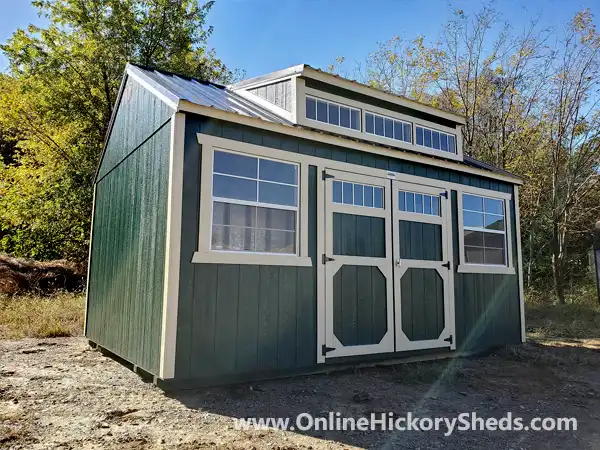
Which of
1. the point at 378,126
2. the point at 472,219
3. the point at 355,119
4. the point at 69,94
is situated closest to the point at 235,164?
the point at 355,119

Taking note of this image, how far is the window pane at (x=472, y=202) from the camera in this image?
7836mm

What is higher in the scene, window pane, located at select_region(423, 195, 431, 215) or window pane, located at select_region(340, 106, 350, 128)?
window pane, located at select_region(340, 106, 350, 128)

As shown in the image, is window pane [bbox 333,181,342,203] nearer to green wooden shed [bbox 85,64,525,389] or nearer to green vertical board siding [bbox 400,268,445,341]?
green wooden shed [bbox 85,64,525,389]

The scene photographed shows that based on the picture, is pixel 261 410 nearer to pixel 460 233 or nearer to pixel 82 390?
pixel 82 390

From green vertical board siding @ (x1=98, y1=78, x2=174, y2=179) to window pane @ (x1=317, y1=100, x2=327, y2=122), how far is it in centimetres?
232

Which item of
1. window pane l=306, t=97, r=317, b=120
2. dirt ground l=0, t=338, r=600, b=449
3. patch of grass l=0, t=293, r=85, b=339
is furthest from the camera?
patch of grass l=0, t=293, r=85, b=339

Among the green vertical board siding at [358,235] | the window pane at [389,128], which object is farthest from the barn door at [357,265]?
the window pane at [389,128]

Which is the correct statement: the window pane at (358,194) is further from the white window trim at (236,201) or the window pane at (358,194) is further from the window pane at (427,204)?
the window pane at (427,204)

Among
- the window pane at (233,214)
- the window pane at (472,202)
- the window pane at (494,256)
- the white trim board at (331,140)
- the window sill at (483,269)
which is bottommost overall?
the window sill at (483,269)

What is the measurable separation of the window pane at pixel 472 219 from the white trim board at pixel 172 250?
197 inches

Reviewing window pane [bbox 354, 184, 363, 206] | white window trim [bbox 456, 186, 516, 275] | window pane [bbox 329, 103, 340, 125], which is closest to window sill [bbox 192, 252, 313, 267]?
window pane [bbox 354, 184, 363, 206]

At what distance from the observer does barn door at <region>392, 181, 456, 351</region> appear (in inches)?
265

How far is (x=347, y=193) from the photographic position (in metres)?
6.34

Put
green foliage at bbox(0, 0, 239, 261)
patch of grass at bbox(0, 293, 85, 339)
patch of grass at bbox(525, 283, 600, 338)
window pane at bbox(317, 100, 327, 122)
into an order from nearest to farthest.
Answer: window pane at bbox(317, 100, 327, 122) → patch of grass at bbox(0, 293, 85, 339) → patch of grass at bbox(525, 283, 600, 338) → green foliage at bbox(0, 0, 239, 261)
